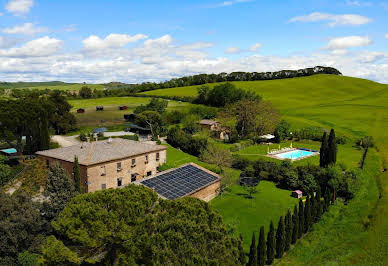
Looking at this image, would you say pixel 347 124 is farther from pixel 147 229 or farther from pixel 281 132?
pixel 147 229

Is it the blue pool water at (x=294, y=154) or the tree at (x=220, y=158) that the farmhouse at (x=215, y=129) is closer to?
the blue pool water at (x=294, y=154)

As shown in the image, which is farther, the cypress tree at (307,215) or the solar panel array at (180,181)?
the solar panel array at (180,181)

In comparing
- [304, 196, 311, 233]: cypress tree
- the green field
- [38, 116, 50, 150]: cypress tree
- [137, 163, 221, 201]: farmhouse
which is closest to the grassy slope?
[304, 196, 311, 233]: cypress tree

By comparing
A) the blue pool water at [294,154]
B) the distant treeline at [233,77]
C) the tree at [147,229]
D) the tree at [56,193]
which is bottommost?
the blue pool water at [294,154]

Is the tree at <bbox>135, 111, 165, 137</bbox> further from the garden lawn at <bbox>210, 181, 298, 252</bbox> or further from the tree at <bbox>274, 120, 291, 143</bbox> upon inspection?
the garden lawn at <bbox>210, 181, 298, 252</bbox>

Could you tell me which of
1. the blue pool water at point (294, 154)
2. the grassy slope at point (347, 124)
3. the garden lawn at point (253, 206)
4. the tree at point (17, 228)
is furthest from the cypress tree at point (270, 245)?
the blue pool water at point (294, 154)
